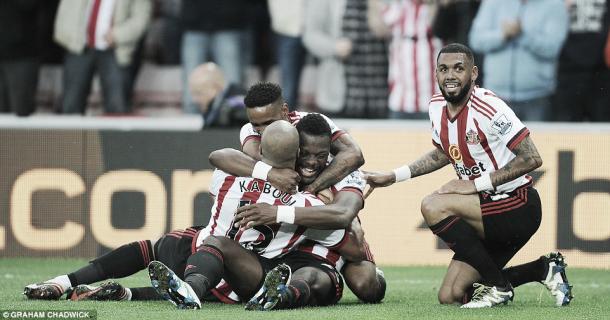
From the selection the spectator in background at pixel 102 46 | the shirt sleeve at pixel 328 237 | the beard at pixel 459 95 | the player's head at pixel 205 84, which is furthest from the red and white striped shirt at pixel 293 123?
the spectator in background at pixel 102 46

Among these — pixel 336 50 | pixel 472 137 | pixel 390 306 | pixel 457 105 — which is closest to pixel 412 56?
pixel 336 50

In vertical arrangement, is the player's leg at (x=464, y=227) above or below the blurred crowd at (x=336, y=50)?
below


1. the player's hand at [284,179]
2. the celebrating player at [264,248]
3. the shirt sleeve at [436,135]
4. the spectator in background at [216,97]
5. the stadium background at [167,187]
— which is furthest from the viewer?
the spectator in background at [216,97]

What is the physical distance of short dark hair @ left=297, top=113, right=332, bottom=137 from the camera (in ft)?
27.3

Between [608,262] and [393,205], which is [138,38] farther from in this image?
[608,262]

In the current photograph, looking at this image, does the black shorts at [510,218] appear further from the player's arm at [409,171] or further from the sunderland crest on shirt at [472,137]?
the player's arm at [409,171]

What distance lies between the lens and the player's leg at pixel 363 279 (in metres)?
8.58

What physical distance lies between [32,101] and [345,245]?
6034 millimetres

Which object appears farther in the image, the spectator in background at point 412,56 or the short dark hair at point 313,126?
the spectator in background at point 412,56

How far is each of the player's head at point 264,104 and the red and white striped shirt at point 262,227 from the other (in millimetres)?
391

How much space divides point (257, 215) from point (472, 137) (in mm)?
1511

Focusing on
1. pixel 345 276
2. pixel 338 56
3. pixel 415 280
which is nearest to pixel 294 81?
pixel 338 56

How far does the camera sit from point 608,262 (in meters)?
11.7

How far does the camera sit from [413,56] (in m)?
13.3
